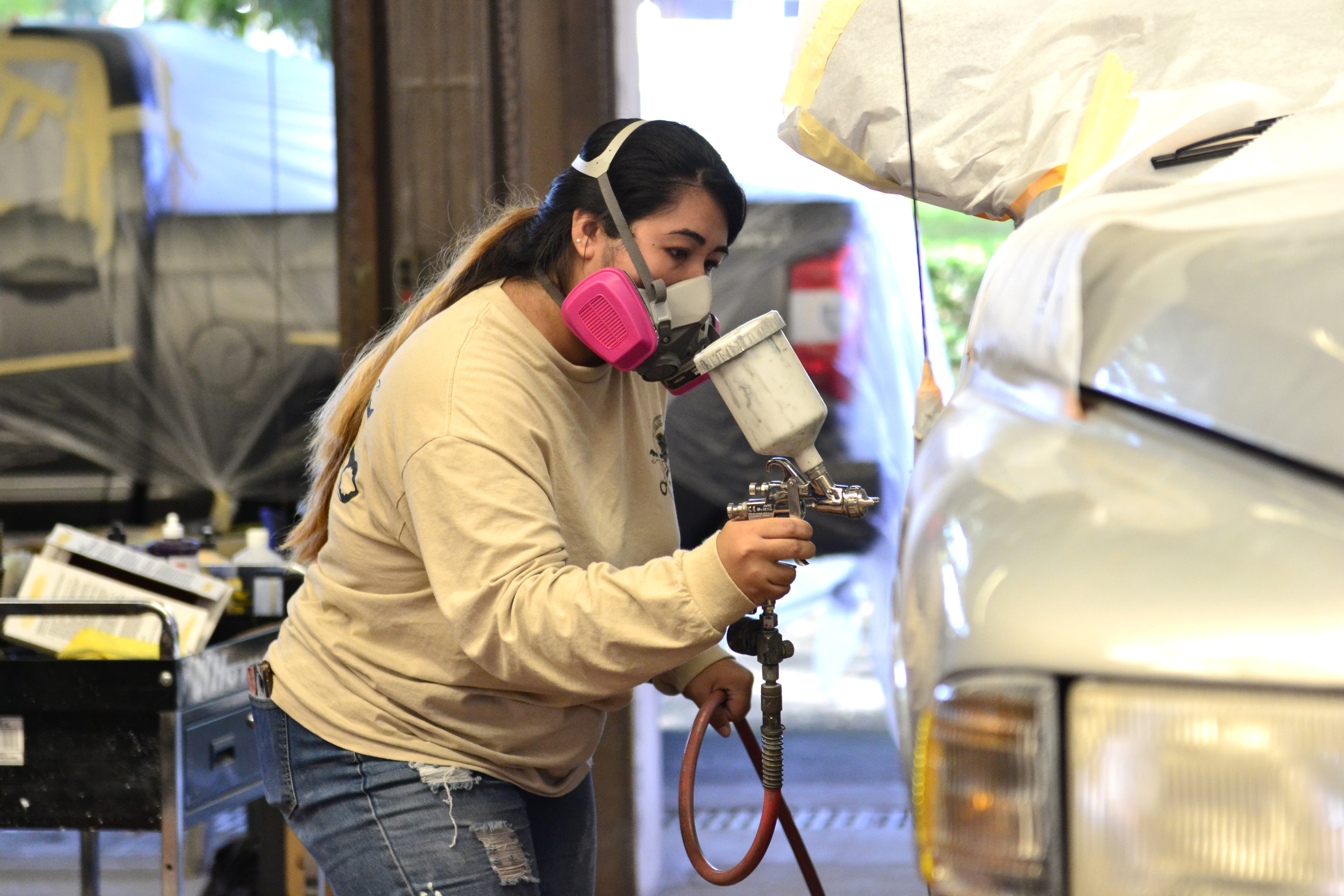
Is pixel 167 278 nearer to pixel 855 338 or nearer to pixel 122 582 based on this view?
pixel 122 582

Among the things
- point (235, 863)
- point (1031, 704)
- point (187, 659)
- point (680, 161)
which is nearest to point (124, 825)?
point (187, 659)

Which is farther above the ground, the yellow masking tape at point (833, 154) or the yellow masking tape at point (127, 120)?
the yellow masking tape at point (127, 120)

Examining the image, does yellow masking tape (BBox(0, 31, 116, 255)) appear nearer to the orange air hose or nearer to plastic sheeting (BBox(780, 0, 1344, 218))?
plastic sheeting (BBox(780, 0, 1344, 218))

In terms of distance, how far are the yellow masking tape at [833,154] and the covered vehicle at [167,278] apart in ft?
6.98

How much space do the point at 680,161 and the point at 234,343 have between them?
89.7 inches

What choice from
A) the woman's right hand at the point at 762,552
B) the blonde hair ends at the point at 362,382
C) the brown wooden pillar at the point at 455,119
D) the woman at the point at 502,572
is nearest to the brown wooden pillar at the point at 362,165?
the brown wooden pillar at the point at 455,119

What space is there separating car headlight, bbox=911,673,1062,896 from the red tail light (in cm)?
305

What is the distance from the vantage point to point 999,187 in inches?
61.5

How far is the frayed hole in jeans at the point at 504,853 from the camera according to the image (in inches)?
58.7

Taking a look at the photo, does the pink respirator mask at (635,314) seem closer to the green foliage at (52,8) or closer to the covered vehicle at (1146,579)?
the covered vehicle at (1146,579)

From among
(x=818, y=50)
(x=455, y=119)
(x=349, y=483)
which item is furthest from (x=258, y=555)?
(x=818, y=50)

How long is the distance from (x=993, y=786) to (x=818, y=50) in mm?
1136

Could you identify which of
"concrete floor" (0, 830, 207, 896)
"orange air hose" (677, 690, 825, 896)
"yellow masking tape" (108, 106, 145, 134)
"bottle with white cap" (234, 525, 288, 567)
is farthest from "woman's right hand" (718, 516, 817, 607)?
"yellow masking tape" (108, 106, 145, 134)

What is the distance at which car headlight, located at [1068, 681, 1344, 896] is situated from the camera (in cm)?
66
